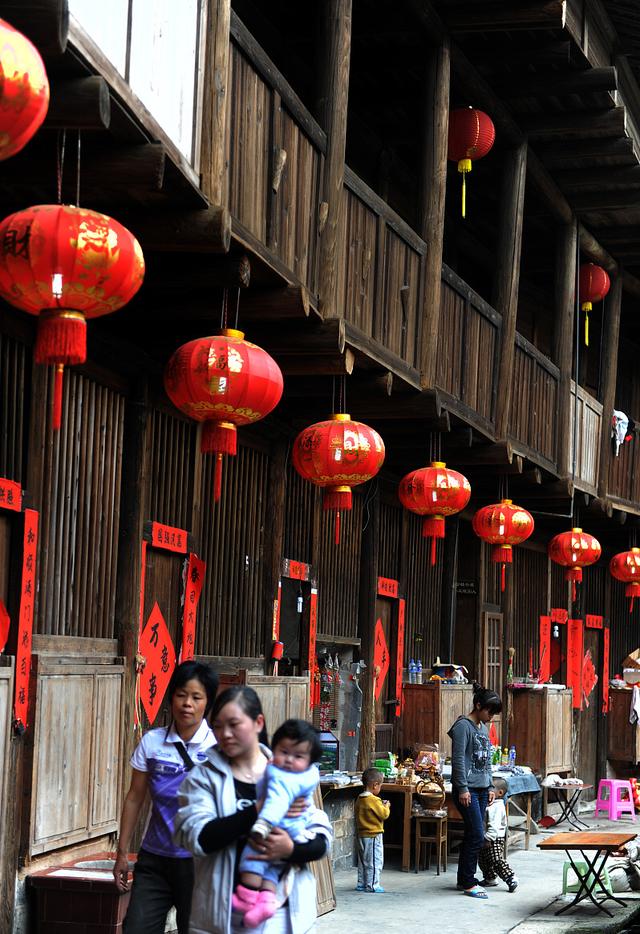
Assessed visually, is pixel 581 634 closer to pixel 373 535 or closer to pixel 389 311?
pixel 373 535

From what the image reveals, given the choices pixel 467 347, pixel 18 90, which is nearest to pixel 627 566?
pixel 467 347

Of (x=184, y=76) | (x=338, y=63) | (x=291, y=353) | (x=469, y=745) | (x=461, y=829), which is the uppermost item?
(x=338, y=63)

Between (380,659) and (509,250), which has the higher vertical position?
(509,250)

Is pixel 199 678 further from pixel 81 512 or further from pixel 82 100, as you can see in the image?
pixel 81 512

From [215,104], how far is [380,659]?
9.16 metres

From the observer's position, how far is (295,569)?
1378 cm

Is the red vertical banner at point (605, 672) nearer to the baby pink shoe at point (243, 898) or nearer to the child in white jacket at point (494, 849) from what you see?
the child in white jacket at point (494, 849)

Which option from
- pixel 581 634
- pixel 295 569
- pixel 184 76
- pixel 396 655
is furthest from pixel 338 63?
pixel 581 634

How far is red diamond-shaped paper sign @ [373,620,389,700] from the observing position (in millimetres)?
16031

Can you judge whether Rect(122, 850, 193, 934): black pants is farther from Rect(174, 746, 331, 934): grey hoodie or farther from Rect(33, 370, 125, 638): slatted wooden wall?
Rect(33, 370, 125, 638): slatted wooden wall

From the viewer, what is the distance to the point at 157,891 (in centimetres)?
643

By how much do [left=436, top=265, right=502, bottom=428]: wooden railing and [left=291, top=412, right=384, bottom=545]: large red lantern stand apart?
2.70 meters

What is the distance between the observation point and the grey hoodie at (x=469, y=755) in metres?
13.1

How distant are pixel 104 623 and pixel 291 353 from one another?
102 inches
